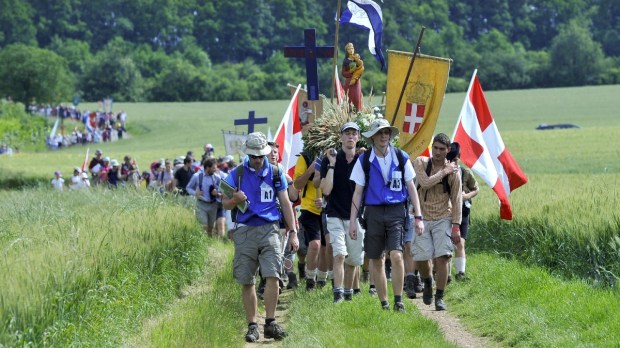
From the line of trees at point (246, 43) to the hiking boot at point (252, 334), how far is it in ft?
230

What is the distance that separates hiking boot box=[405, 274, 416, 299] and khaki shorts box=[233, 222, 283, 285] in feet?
7.23

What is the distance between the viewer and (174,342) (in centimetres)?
1080

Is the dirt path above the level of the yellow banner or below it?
below

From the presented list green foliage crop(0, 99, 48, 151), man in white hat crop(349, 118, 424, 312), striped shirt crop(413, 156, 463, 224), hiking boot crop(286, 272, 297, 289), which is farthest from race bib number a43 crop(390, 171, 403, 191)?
green foliage crop(0, 99, 48, 151)

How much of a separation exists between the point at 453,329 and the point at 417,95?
563 centimetres

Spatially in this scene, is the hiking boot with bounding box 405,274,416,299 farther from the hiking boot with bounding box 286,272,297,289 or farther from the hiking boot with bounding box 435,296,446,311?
the hiking boot with bounding box 286,272,297,289

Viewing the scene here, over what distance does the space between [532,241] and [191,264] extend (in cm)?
409

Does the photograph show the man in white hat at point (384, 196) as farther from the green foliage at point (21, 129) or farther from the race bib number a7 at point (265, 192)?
the green foliage at point (21, 129)

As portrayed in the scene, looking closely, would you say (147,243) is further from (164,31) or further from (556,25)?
(164,31)

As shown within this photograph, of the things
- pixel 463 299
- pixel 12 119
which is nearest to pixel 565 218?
pixel 463 299

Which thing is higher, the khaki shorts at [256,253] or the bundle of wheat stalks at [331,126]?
the bundle of wheat stalks at [331,126]

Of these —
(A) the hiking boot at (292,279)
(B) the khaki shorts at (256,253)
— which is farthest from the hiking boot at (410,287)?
(B) the khaki shorts at (256,253)

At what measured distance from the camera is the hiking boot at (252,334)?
Result: 12.1 meters

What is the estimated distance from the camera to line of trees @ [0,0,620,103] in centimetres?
11188
